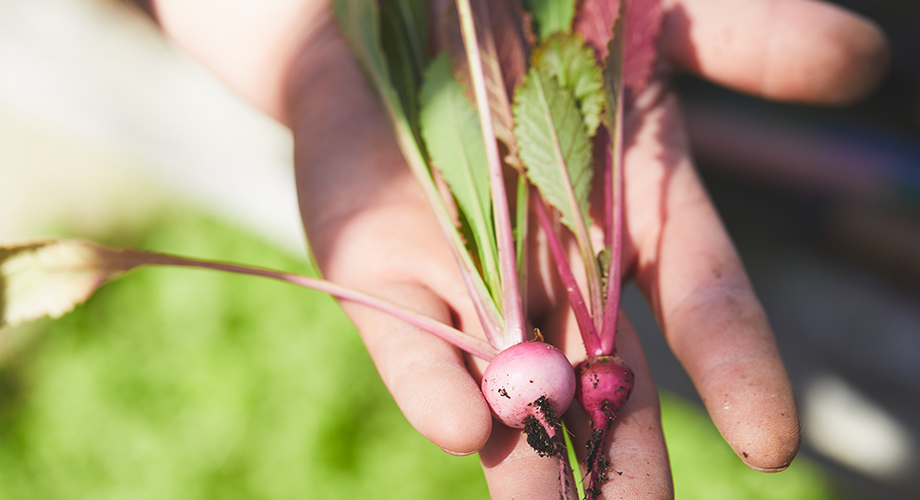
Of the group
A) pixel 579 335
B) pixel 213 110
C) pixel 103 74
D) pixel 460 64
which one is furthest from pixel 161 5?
pixel 579 335

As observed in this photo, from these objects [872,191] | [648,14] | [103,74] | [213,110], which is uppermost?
[648,14]

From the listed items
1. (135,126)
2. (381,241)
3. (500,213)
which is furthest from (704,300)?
(135,126)

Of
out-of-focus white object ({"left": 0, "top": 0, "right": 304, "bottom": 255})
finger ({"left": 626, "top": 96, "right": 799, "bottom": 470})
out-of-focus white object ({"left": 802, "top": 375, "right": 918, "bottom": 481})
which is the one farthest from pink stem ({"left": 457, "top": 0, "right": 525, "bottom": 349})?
out-of-focus white object ({"left": 0, "top": 0, "right": 304, "bottom": 255})

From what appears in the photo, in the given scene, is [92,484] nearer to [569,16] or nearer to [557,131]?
[557,131]

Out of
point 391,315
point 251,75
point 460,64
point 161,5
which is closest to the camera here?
point 391,315

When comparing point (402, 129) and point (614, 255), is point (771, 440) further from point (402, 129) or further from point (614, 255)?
point (402, 129)

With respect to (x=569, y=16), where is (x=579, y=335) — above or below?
below
